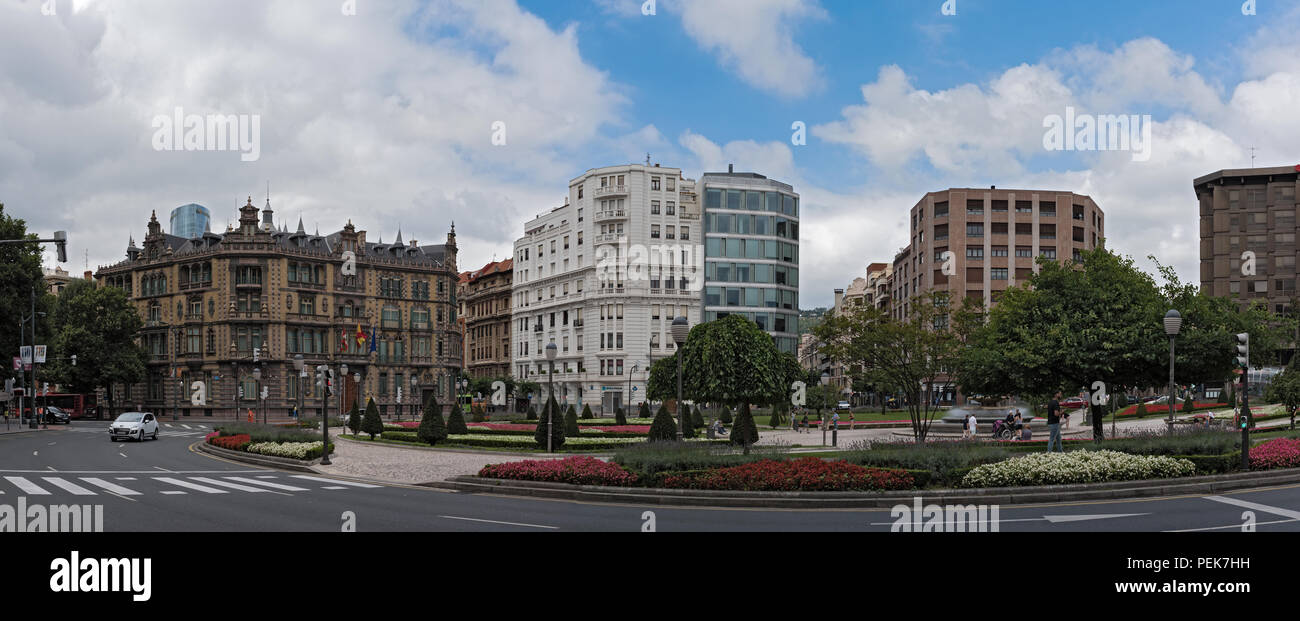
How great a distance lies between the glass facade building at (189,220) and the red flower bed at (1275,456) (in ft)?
521

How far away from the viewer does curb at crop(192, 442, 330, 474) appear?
29.2m

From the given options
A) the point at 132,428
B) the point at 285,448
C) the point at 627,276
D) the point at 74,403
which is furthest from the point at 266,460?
the point at 74,403

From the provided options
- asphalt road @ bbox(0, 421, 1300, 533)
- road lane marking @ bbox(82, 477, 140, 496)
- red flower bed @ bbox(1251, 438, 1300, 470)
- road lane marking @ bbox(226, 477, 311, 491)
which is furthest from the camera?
road lane marking @ bbox(226, 477, 311, 491)

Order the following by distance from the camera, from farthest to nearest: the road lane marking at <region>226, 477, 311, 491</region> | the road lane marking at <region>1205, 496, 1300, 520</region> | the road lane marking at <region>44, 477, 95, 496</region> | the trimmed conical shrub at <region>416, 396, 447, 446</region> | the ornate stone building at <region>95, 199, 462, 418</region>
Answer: the ornate stone building at <region>95, 199, 462, 418</region> → the trimmed conical shrub at <region>416, 396, 447, 446</region> → the road lane marking at <region>226, 477, 311, 491</region> → the road lane marking at <region>44, 477, 95, 496</region> → the road lane marking at <region>1205, 496, 1300, 520</region>

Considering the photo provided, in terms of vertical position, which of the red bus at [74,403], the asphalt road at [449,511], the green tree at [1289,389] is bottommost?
the red bus at [74,403]

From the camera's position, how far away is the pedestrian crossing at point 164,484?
70.8 ft

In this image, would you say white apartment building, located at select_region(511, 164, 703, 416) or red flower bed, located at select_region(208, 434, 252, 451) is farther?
white apartment building, located at select_region(511, 164, 703, 416)

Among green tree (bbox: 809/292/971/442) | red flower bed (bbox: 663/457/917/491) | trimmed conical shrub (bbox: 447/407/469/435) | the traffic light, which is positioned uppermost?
the traffic light

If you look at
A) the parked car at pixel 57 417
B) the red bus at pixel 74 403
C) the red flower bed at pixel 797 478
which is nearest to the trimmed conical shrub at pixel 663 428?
the red flower bed at pixel 797 478

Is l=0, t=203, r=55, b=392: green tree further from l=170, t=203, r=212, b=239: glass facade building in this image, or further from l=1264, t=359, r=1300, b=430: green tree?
l=170, t=203, r=212, b=239: glass facade building

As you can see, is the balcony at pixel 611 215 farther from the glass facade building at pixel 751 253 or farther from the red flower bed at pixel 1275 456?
the red flower bed at pixel 1275 456

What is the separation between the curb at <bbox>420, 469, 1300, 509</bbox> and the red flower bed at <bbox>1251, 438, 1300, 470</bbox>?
0.52 metres

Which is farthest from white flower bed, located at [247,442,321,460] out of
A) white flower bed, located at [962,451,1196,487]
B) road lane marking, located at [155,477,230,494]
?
white flower bed, located at [962,451,1196,487]
